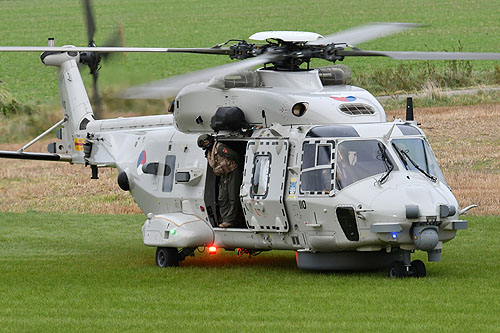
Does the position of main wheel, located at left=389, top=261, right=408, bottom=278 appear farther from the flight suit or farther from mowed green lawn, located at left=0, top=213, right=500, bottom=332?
the flight suit

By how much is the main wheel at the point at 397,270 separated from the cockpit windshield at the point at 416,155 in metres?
1.39

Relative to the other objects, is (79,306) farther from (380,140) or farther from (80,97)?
(80,97)

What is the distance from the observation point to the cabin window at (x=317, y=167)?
15.4 m

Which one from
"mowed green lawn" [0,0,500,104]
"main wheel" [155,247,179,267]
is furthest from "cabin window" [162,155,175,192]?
"mowed green lawn" [0,0,500,104]

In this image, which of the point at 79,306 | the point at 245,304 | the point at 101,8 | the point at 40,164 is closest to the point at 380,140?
the point at 245,304

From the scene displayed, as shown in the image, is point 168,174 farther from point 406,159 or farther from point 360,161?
point 406,159

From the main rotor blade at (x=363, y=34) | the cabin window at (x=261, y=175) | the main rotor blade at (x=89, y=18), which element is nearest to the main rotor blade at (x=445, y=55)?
the main rotor blade at (x=363, y=34)

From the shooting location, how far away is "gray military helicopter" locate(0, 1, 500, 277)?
1487cm

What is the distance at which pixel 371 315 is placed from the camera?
41.0 ft

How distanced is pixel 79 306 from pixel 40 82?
115 ft

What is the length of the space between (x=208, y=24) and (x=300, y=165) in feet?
144

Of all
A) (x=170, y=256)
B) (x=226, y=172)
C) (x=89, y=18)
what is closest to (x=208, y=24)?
(x=89, y=18)

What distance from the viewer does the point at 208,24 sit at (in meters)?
58.7

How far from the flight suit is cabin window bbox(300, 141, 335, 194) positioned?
1.50 m
